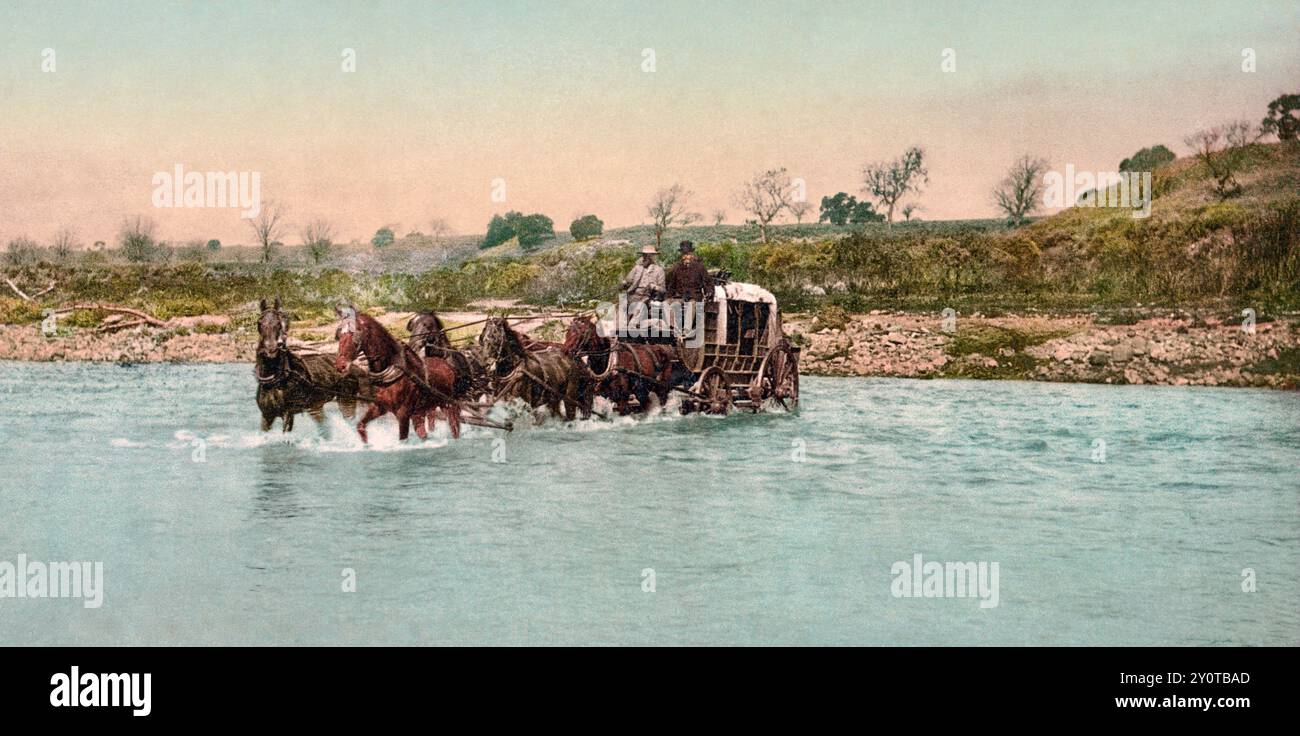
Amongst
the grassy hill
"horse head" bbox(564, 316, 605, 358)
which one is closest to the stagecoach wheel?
"horse head" bbox(564, 316, 605, 358)

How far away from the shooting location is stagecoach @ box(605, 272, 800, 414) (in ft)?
68.3

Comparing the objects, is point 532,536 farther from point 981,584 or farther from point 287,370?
point 287,370

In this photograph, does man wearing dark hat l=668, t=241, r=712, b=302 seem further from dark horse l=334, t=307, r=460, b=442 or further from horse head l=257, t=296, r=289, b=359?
horse head l=257, t=296, r=289, b=359

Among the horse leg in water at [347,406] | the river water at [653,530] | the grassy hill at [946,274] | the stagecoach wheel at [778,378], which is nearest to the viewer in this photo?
the river water at [653,530]

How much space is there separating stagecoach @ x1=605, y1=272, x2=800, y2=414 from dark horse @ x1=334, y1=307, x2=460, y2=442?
463cm

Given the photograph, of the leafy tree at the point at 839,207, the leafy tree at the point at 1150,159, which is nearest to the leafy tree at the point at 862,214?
the leafy tree at the point at 839,207

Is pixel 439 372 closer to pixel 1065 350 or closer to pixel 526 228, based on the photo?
pixel 1065 350

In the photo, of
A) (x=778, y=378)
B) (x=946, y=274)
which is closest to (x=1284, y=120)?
(x=946, y=274)

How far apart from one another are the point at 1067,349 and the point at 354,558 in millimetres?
28853

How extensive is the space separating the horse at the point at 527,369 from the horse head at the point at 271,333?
3449 mm

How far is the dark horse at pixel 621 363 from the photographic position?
19.0 m

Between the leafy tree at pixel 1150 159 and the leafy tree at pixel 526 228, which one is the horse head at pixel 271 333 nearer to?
the leafy tree at pixel 526 228

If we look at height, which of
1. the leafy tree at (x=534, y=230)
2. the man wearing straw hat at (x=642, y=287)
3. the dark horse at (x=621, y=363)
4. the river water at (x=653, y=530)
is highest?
the leafy tree at (x=534, y=230)

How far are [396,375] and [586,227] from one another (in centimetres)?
6517
